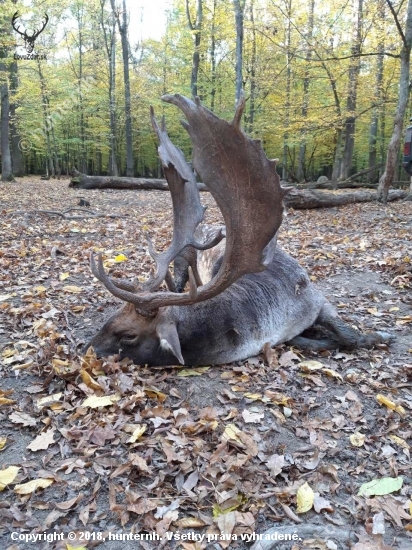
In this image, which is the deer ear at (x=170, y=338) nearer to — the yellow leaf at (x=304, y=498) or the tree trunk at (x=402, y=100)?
the yellow leaf at (x=304, y=498)

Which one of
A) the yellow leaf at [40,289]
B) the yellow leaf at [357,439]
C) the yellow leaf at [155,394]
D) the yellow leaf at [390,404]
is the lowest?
the yellow leaf at [357,439]

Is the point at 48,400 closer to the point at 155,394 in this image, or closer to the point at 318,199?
the point at 155,394

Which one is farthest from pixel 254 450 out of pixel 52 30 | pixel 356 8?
pixel 52 30

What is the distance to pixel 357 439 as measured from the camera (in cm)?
271

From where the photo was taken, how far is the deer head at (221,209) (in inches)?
100

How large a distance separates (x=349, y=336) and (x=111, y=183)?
14830 mm

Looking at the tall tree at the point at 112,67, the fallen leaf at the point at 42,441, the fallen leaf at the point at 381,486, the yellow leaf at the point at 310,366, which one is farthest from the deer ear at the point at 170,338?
the tall tree at the point at 112,67

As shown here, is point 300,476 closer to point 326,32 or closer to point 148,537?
point 148,537

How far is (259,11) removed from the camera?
76.1ft

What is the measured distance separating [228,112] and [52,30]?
42.5 ft

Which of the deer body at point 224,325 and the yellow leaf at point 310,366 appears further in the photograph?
the yellow leaf at point 310,366

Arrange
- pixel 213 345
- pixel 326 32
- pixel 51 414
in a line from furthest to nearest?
pixel 326 32 → pixel 213 345 → pixel 51 414

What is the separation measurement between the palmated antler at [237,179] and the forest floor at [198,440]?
98cm

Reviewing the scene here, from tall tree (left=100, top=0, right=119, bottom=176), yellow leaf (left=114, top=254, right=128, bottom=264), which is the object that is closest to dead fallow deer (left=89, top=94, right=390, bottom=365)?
yellow leaf (left=114, top=254, right=128, bottom=264)
